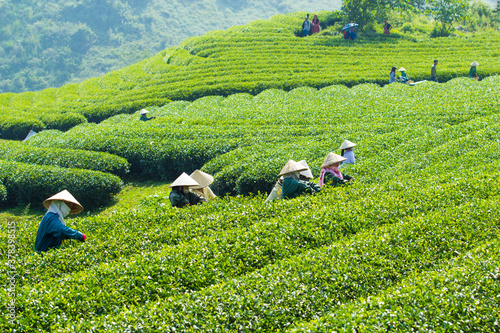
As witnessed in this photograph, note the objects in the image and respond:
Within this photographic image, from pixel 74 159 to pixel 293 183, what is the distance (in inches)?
474

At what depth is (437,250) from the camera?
8.98 m

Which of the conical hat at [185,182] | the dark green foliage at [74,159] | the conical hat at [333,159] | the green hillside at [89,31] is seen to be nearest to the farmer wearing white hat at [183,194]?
the conical hat at [185,182]

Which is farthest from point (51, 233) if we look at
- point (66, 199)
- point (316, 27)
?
point (316, 27)

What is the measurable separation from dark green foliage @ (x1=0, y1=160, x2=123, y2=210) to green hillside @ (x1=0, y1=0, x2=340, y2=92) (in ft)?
460

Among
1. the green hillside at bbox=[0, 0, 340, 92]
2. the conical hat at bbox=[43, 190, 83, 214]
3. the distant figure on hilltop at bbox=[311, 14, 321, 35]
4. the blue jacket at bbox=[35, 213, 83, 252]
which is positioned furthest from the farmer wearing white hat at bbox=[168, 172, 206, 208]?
the green hillside at bbox=[0, 0, 340, 92]

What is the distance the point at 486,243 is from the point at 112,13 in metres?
186

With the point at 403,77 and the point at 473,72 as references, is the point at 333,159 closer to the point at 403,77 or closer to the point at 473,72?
the point at 403,77

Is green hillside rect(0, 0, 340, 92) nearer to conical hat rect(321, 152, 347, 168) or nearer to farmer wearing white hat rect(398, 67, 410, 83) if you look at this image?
farmer wearing white hat rect(398, 67, 410, 83)

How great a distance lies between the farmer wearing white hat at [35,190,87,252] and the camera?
410 inches

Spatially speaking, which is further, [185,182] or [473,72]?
[473,72]

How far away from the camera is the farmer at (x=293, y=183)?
11891mm

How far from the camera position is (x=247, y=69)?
38.9m

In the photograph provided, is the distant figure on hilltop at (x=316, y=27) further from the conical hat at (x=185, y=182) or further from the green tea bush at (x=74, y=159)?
the conical hat at (x=185, y=182)

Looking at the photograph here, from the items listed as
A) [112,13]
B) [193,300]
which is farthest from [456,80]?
[112,13]
